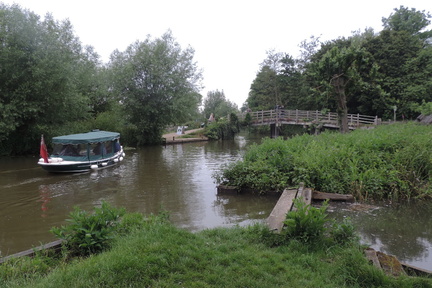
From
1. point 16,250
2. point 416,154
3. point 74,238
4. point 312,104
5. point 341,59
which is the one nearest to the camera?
point 74,238

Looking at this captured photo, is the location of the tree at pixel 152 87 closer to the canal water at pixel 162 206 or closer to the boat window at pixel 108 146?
the boat window at pixel 108 146

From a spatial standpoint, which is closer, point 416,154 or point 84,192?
point 416,154

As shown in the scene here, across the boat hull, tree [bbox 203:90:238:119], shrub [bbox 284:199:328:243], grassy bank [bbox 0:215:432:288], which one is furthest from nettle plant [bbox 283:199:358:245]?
tree [bbox 203:90:238:119]

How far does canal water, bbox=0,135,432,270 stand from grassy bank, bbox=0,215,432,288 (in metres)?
1.94

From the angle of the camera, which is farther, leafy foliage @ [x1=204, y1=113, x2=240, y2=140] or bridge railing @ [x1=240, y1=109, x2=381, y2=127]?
leafy foliage @ [x1=204, y1=113, x2=240, y2=140]

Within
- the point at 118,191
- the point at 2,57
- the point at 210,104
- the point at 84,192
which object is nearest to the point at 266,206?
the point at 118,191

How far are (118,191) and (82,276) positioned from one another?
8274 mm

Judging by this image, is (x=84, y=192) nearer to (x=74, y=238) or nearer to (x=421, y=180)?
(x=74, y=238)

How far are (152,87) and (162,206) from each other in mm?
24807

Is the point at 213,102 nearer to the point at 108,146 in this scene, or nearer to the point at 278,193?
the point at 108,146

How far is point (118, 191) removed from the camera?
1140 centimetres

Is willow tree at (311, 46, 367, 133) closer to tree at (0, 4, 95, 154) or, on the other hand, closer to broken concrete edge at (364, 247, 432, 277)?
broken concrete edge at (364, 247, 432, 277)

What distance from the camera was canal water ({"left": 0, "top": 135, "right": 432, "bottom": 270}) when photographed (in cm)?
630

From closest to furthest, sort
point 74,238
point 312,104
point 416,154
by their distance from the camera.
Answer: point 74,238 < point 416,154 < point 312,104
